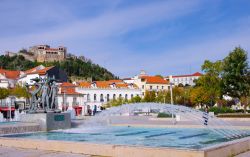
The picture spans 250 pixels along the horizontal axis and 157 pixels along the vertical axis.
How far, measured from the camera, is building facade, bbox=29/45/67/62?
176m

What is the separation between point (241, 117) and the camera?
32031mm

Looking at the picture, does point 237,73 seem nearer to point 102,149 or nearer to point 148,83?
point 102,149

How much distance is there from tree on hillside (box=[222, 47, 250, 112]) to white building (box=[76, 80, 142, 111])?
153 feet

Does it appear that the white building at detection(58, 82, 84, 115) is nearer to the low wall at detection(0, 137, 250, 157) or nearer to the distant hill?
the distant hill

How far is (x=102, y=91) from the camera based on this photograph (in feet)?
292

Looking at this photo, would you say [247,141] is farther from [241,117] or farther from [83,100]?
[83,100]

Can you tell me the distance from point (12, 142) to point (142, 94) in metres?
81.7

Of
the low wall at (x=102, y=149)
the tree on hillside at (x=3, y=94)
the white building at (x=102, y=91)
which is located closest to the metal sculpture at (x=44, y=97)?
the low wall at (x=102, y=149)

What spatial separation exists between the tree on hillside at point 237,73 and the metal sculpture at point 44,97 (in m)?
24.2

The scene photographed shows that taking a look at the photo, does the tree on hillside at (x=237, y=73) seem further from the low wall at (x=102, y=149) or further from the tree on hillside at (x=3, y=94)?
the tree on hillside at (x=3, y=94)

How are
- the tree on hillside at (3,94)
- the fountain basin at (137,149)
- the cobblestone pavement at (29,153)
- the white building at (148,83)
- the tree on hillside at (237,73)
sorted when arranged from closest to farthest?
the fountain basin at (137,149), the cobblestone pavement at (29,153), the tree on hillside at (237,73), the tree on hillside at (3,94), the white building at (148,83)

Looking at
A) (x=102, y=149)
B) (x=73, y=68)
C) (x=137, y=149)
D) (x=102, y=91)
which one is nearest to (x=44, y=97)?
(x=102, y=149)

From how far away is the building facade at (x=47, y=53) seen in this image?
17562 cm

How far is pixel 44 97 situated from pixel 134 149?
1313 centimetres
